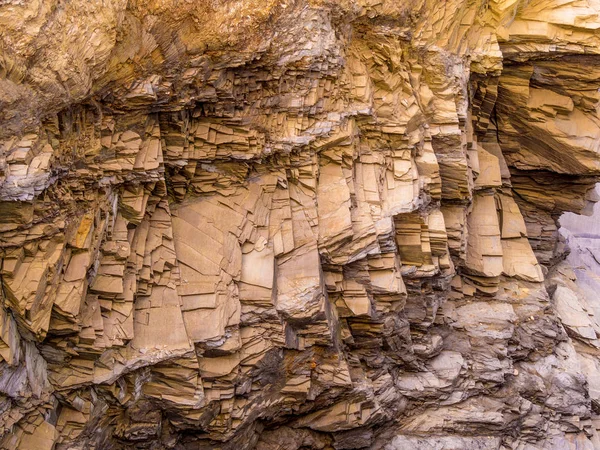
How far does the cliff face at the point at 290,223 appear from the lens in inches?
336

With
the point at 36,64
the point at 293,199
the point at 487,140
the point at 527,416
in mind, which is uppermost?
the point at 36,64

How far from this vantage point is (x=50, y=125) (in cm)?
824

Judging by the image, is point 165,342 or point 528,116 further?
point 528,116

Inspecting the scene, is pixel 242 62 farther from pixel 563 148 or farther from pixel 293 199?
pixel 563 148

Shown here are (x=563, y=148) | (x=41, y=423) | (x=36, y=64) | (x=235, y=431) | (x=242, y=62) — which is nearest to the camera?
(x=36, y=64)

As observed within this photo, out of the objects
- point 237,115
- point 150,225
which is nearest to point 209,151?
point 237,115

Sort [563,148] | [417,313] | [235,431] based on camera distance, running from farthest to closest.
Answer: [563,148] → [417,313] → [235,431]

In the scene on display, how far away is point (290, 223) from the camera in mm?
10961

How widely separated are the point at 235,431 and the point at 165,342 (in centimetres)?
190

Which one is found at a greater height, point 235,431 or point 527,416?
point 235,431

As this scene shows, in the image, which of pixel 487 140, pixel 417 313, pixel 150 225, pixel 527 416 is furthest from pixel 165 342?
pixel 487 140

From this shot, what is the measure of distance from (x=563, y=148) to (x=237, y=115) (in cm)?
744

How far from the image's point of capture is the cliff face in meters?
8.55

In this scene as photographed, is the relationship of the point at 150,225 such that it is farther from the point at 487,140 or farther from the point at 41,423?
the point at 487,140
